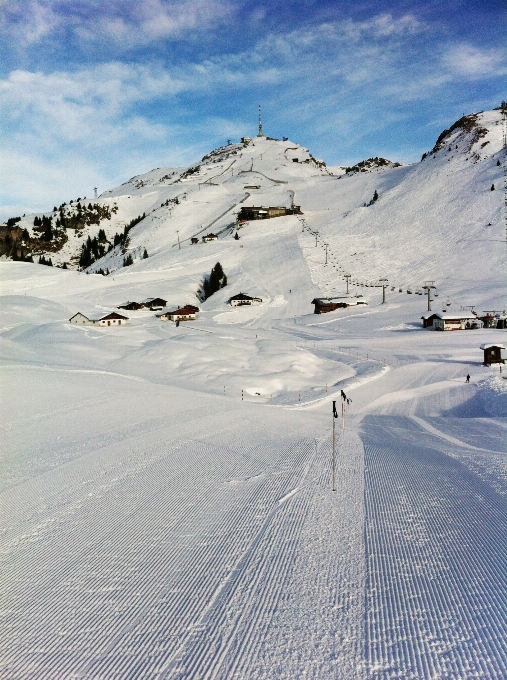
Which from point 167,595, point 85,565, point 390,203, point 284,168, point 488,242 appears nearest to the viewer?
point 167,595

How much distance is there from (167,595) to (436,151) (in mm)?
128817

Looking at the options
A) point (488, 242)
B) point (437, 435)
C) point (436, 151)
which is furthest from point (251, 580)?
point (436, 151)

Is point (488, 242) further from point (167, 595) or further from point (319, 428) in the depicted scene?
point (167, 595)

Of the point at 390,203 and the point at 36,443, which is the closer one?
the point at 36,443

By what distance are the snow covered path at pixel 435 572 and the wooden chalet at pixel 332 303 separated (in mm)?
48246

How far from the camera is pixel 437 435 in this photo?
19.3 meters

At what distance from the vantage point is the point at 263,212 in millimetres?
118375

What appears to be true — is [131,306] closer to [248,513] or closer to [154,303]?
[154,303]

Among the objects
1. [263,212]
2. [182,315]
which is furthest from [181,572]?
[263,212]

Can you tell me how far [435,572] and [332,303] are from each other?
181 feet

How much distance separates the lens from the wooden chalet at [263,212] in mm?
117500

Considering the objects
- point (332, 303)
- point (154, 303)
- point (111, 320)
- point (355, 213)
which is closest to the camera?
point (111, 320)

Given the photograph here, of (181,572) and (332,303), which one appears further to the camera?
(332,303)

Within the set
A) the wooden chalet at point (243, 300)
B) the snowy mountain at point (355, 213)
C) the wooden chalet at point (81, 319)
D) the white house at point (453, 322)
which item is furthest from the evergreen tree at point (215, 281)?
the white house at point (453, 322)
